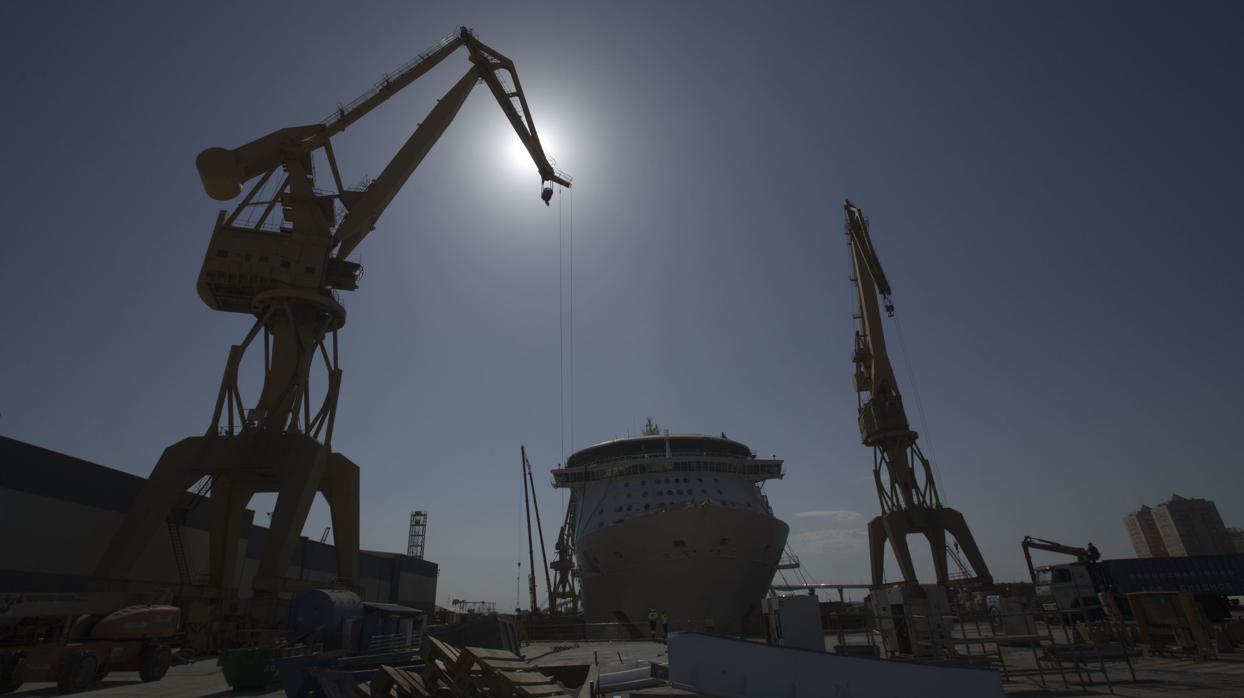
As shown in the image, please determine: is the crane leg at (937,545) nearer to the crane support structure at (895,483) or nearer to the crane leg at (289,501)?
the crane support structure at (895,483)

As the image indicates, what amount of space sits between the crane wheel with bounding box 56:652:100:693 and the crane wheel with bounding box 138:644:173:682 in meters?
1.05

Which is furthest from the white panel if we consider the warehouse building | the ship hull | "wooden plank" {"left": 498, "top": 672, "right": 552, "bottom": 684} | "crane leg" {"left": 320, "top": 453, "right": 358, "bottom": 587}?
the warehouse building

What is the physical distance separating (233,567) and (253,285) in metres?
11.1

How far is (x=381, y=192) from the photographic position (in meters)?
28.3

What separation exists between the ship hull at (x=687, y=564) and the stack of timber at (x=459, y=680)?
15890 millimetres

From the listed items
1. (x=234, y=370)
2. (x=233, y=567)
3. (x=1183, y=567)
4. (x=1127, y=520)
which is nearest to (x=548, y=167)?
(x=234, y=370)

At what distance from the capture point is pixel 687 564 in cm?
2420

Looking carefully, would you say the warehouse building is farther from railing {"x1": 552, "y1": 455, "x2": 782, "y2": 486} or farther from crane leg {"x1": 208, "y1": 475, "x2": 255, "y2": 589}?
railing {"x1": 552, "y1": 455, "x2": 782, "y2": 486}

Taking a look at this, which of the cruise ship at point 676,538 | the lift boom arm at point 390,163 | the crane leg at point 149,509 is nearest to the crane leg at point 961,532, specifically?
the cruise ship at point 676,538

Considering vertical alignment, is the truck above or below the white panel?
above

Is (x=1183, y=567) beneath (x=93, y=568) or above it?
beneath

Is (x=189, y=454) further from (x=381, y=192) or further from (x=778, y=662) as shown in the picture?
(x=778, y=662)

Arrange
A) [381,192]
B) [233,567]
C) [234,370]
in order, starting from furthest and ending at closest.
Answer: [381,192]
[234,370]
[233,567]

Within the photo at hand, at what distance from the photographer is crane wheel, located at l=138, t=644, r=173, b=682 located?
1352 centimetres
